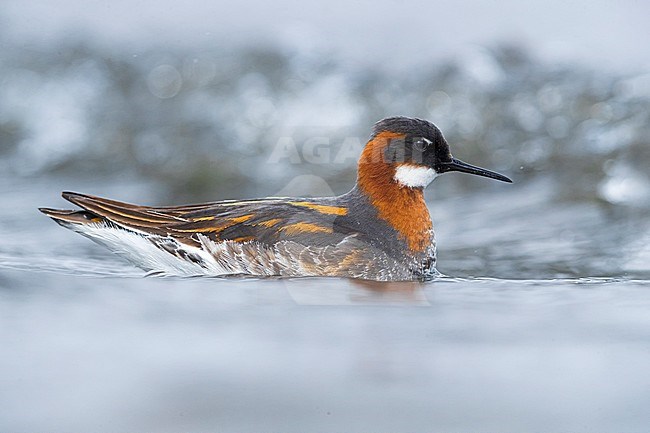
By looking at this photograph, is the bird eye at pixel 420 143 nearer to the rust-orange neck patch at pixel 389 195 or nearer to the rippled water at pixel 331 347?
the rust-orange neck patch at pixel 389 195

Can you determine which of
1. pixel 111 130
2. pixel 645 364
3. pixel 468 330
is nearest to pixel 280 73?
pixel 111 130

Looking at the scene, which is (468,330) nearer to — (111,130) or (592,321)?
(592,321)

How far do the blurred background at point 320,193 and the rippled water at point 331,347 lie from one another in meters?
0.02

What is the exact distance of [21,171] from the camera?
842cm

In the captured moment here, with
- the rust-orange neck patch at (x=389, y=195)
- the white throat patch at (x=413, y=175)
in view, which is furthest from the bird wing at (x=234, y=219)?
the white throat patch at (x=413, y=175)

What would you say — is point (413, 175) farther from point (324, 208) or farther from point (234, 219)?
point (234, 219)

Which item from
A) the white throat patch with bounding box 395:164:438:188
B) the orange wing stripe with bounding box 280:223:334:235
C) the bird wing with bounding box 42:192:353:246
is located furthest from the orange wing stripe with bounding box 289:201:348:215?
the white throat patch with bounding box 395:164:438:188

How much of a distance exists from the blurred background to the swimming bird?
0.23 meters

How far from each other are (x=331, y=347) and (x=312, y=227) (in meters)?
1.41

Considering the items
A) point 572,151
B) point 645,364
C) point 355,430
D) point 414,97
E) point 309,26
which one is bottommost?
point 355,430

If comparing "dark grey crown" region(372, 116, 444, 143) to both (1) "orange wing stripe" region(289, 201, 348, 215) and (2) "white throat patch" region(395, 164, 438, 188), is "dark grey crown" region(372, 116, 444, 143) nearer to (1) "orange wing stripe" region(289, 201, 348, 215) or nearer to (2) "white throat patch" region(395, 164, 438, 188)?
(2) "white throat patch" region(395, 164, 438, 188)

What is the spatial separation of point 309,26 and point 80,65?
7.08ft

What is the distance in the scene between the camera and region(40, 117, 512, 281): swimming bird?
19.5ft

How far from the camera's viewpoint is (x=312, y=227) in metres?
5.98
